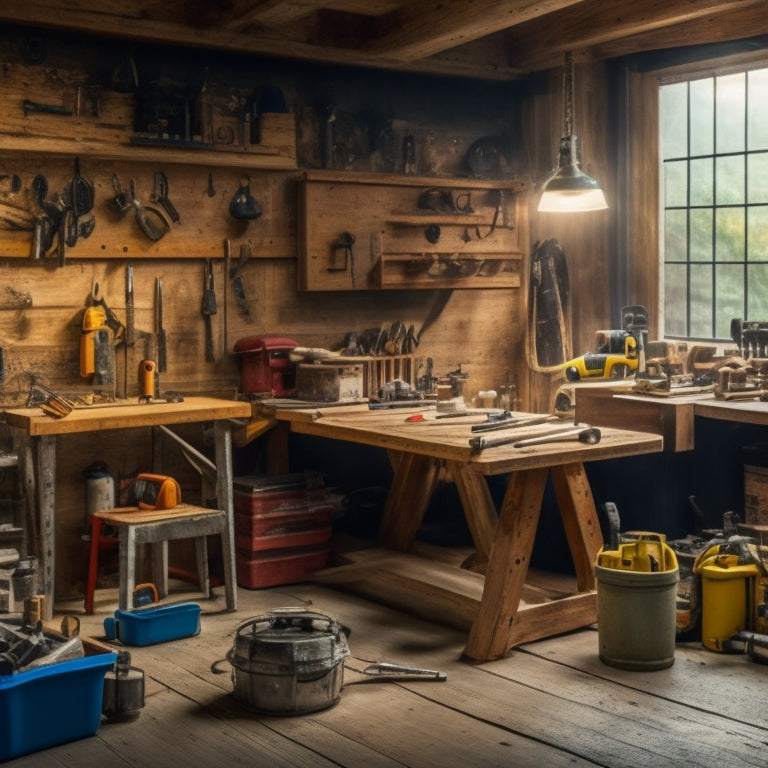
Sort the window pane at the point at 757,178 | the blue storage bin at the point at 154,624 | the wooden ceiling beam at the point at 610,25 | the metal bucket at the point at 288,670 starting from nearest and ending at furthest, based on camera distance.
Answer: the metal bucket at the point at 288,670 < the blue storage bin at the point at 154,624 < the wooden ceiling beam at the point at 610,25 < the window pane at the point at 757,178

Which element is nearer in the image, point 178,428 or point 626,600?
point 626,600

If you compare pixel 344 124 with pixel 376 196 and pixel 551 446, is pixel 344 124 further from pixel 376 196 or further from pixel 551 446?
pixel 551 446

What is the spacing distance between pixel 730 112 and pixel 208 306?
2.69 m

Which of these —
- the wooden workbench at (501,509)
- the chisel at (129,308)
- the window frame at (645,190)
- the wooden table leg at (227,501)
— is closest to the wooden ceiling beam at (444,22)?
the window frame at (645,190)

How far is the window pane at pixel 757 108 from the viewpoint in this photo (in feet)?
18.6

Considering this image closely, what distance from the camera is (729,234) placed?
586cm

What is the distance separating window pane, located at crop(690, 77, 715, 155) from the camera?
5.88 meters

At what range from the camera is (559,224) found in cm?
644

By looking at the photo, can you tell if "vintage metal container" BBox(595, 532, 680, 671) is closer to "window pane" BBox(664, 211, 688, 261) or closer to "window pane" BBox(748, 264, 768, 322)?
"window pane" BBox(748, 264, 768, 322)

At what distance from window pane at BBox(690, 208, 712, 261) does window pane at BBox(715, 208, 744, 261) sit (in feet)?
0.15

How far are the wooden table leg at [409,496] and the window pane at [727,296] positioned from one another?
161cm

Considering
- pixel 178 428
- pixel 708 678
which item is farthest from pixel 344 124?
pixel 708 678

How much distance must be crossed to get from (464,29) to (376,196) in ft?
3.38

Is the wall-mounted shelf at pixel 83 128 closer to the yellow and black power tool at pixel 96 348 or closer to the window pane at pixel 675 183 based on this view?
the yellow and black power tool at pixel 96 348
